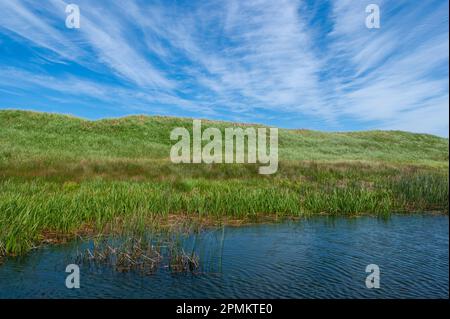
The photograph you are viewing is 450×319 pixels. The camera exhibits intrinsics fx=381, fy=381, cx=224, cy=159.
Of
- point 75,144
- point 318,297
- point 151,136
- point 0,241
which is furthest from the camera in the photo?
point 151,136

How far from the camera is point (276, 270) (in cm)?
1000

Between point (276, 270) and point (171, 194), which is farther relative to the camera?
point (171, 194)

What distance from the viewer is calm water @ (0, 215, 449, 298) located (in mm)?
8609

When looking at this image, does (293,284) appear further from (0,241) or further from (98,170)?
(98,170)

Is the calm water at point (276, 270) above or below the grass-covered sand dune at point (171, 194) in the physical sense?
below

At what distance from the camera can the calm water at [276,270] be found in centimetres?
861

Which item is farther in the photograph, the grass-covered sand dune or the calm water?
the grass-covered sand dune

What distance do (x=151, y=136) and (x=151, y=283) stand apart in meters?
53.8

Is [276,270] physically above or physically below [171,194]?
below

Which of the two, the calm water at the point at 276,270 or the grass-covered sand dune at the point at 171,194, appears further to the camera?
the grass-covered sand dune at the point at 171,194

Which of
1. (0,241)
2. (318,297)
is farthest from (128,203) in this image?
(318,297)

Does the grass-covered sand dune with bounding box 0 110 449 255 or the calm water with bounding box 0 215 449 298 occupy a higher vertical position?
the grass-covered sand dune with bounding box 0 110 449 255
